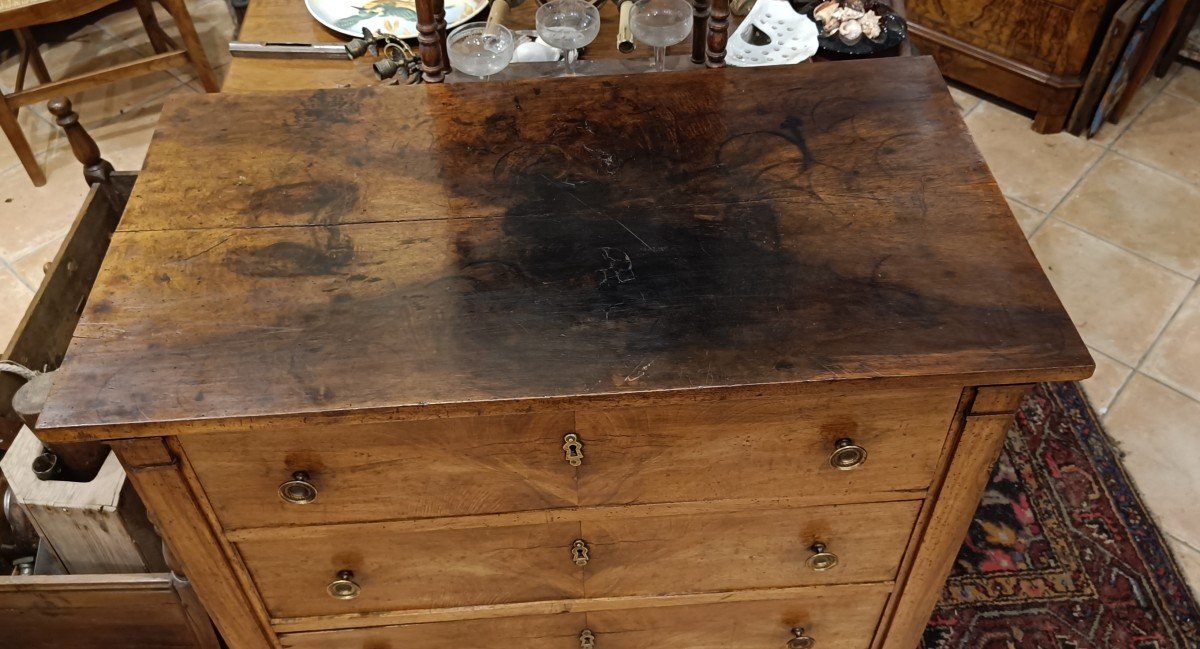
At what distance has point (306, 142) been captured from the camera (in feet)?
4.67

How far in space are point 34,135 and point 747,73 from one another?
255 cm

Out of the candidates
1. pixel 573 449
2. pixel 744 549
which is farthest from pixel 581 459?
pixel 744 549

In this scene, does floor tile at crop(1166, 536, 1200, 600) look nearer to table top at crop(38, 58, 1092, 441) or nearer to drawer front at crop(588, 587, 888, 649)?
drawer front at crop(588, 587, 888, 649)

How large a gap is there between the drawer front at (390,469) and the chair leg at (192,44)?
211 centimetres

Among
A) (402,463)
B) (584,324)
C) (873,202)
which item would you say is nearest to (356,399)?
(402,463)

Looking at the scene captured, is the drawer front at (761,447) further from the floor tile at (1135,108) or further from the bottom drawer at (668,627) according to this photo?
the floor tile at (1135,108)

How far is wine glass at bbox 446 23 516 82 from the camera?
164 centimetres

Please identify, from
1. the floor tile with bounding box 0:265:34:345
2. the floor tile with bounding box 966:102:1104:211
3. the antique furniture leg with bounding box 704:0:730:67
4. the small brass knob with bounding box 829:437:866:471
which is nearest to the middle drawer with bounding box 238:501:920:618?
the small brass knob with bounding box 829:437:866:471

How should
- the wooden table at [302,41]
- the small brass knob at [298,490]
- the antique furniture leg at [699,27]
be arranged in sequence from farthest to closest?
the wooden table at [302,41]
the antique furniture leg at [699,27]
the small brass knob at [298,490]

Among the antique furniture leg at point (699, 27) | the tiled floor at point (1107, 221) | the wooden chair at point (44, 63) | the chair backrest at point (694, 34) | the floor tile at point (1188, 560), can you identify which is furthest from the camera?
the wooden chair at point (44, 63)

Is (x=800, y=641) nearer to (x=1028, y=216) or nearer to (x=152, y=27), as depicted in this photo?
(x=1028, y=216)

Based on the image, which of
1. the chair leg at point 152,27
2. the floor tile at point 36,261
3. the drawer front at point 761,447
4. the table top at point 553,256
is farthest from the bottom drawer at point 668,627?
the chair leg at point 152,27

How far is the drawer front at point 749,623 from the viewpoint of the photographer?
1.58m

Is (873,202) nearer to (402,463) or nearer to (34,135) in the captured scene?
(402,463)
